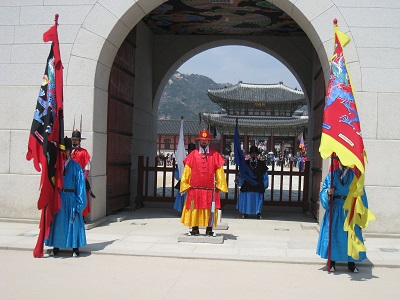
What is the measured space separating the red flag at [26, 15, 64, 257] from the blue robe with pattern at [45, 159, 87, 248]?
97mm

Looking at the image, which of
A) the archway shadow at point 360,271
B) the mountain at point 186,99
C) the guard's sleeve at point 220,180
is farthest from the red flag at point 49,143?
the mountain at point 186,99

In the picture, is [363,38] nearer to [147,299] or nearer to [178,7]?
[178,7]

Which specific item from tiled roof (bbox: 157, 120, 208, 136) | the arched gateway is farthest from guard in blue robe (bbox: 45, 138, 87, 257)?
tiled roof (bbox: 157, 120, 208, 136)

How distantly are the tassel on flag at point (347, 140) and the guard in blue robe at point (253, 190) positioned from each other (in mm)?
4132

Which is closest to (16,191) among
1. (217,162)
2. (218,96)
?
(217,162)

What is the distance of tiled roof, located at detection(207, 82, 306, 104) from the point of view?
4081 centimetres

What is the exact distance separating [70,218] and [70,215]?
36mm

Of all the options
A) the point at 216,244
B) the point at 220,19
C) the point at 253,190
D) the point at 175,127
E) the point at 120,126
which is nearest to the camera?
the point at 216,244

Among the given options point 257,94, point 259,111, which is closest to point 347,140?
point 257,94

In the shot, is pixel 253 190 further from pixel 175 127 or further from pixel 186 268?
pixel 175 127

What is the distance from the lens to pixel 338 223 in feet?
17.1

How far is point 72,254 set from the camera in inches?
223

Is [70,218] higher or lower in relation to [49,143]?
lower

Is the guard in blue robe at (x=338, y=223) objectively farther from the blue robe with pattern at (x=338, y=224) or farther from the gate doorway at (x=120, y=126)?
the gate doorway at (x=120, y=126)
